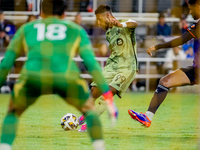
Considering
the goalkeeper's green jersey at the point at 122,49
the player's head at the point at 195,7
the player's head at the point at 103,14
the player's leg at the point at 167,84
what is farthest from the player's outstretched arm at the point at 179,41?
the player's head at the point at 103,14

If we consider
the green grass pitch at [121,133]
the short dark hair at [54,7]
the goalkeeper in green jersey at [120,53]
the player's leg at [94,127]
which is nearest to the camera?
the player's leg at [94,127]

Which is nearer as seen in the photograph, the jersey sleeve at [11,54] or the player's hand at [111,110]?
the player's hand at [111,110]

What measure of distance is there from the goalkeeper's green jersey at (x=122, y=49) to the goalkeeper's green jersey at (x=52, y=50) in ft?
9.53

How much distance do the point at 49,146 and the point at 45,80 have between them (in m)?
1.64

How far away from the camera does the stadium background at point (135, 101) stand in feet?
16.8

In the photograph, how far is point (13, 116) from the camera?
341cm

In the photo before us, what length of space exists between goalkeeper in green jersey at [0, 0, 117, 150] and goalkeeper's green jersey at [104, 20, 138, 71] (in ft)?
9.49

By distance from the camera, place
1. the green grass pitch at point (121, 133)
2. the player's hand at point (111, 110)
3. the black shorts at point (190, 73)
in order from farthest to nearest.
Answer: the black shorts at point (190, 73), the green grass pitch at point (121, 133), the player's hand at point (111, 110)

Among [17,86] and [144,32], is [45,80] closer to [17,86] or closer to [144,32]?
[17,86]

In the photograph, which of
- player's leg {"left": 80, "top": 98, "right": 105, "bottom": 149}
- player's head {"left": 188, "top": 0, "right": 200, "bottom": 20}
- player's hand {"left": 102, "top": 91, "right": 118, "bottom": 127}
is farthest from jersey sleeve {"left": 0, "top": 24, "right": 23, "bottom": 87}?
player's head {"left": 188, "top": 0, "right": 200, "bottom": 20}

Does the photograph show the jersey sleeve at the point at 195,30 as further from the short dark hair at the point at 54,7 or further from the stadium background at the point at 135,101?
the short dark hair at the point at 54,7

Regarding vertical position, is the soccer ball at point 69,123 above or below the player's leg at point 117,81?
below

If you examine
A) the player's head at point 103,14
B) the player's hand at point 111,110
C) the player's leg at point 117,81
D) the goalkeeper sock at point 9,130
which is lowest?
the player's leg at point 117,81

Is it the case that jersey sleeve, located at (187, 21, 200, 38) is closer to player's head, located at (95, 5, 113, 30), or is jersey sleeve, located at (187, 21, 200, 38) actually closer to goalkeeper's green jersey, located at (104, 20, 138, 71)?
goalkeeper's green jersey, located at (104, 20, 138, 71)
